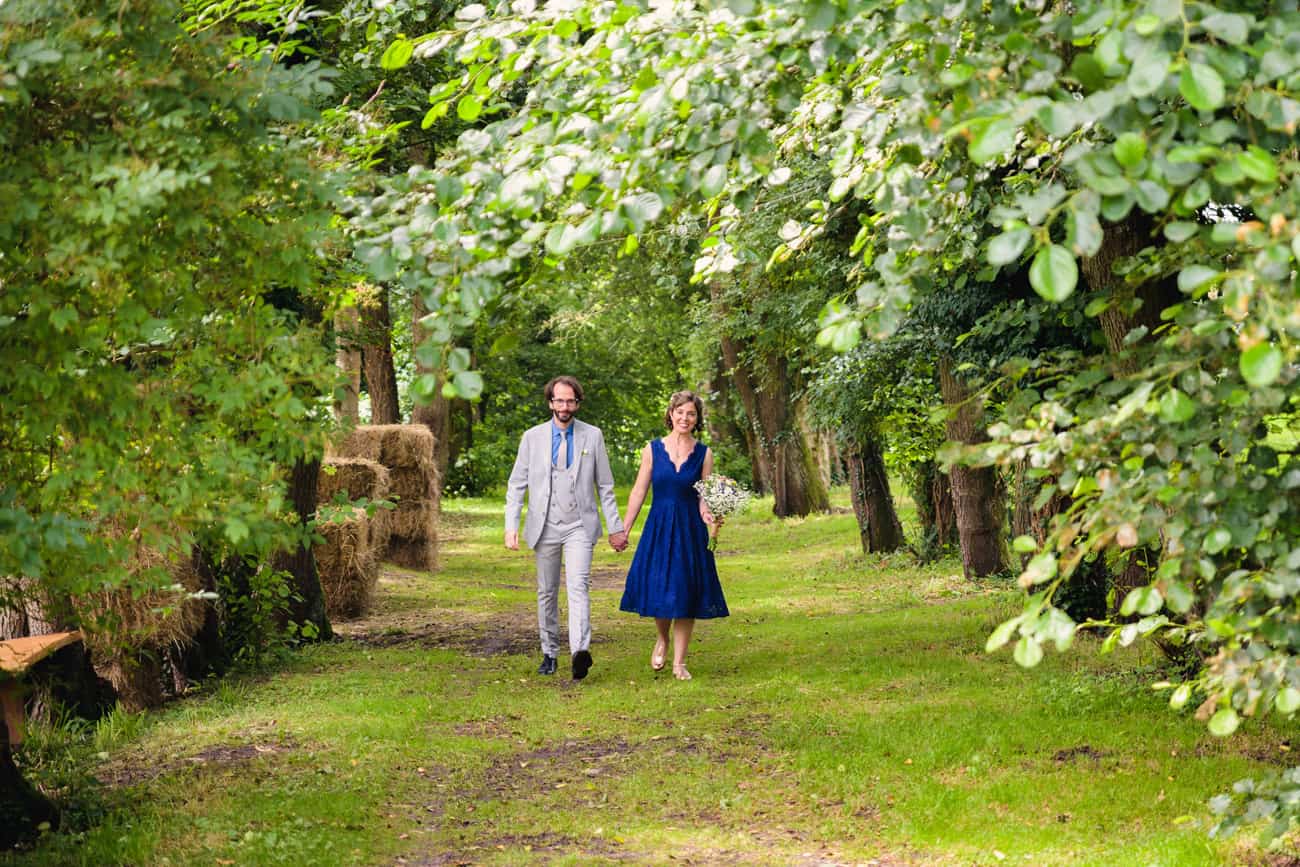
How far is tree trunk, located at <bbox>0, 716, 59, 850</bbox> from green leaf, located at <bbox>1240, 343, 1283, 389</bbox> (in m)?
5.40

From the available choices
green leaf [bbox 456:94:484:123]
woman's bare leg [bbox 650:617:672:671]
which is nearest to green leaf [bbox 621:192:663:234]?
green leaf [bbox 456:94:484:123]

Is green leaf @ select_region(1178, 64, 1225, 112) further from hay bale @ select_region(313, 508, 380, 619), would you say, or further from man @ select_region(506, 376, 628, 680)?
hay bale @ select_region(313, 508, 380, 619)

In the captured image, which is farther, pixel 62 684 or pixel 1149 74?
pixel 62 684

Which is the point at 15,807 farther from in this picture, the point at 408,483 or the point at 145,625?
the point at 408,483

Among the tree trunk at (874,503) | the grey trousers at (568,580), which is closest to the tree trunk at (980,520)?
the tree trunk at (874,503)

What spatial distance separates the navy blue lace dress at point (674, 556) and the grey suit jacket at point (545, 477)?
36 cm

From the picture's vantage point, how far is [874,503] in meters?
20.1

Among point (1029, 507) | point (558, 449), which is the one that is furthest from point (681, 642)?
point (1029, 507)

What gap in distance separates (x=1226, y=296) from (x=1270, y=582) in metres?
0.89

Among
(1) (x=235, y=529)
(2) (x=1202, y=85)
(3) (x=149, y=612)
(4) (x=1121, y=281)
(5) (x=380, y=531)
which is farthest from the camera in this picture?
(5) (x=380, y=531)

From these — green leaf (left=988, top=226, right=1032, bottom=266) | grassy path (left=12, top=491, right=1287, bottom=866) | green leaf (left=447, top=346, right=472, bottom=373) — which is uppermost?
green leaf (left=988, top=226, right=1032, bottom=266)

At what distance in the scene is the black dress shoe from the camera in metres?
10.6

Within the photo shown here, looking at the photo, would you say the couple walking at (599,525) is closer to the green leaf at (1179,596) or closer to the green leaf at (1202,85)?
the green leaf at (1179,596)

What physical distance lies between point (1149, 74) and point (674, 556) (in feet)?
26.8
